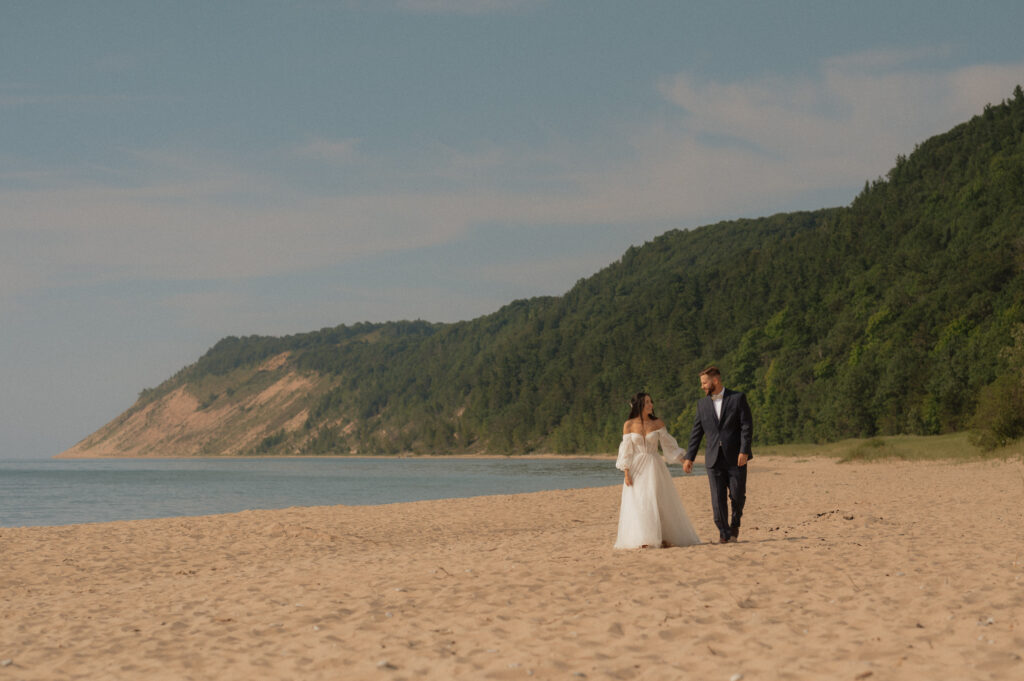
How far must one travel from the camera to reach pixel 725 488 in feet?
41.5

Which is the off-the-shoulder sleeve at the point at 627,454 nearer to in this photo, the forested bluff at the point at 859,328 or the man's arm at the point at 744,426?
the man's arm at the point at 744,426

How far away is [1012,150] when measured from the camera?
12181 centimetres

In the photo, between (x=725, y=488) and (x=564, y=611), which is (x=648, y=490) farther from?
(x=564, y=611)

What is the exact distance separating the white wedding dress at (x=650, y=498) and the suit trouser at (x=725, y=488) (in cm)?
47

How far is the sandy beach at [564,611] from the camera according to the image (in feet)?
23.6

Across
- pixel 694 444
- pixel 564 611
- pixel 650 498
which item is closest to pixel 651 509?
pixel 650 498

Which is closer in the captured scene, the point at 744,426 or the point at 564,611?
the point at 564,611

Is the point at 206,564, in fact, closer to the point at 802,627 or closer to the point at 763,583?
the point at 763,583

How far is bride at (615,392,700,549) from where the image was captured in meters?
12.4

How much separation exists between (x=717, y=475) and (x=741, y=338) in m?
134

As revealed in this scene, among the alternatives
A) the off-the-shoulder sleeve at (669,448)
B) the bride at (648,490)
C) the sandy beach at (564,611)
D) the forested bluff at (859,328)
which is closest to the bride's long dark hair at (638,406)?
the bride at (648,490)

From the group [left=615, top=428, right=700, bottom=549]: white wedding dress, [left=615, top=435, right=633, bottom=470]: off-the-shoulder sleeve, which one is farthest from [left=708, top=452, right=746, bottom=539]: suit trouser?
[left=615, top=435, right=633, bottom=470]: off-the-shoulder sleeve

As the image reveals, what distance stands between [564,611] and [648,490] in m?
3.77

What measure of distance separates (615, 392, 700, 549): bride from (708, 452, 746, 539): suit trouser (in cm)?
48
